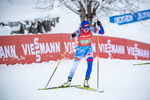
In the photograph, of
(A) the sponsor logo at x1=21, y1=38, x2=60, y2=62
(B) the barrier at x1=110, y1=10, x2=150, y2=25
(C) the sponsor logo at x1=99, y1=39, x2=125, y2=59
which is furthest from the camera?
(B) the barrier at x1=110, y1=10, x2=150, y2=25

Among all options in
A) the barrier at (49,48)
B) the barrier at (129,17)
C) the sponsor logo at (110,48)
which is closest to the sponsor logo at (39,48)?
the barrier at (49,48)

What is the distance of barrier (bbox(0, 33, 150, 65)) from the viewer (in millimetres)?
9422

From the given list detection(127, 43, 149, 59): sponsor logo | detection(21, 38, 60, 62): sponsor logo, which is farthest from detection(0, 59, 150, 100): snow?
detection(127, 43, 149, 59): sponsor logo

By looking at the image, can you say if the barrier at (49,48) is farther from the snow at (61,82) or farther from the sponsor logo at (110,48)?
the snow at (61,82)

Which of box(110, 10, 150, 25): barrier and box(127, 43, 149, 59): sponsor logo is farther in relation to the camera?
box(110, 10, 150, 25): barrier

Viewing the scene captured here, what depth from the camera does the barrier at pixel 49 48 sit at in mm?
9422

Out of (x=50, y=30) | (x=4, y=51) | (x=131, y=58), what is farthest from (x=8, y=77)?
(x=50, y=30)

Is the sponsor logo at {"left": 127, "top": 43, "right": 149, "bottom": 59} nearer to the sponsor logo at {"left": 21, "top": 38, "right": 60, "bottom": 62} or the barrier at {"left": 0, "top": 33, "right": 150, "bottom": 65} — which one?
the barrier at {"left": 0, "top": 33, "right": 150, "bottom": 65}

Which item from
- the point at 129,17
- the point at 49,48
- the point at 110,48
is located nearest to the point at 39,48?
the point at 49,48

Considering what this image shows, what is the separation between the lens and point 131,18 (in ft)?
83.7

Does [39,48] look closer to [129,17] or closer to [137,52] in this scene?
[137,52]

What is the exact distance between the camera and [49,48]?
34.2ft

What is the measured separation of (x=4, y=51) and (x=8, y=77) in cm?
206

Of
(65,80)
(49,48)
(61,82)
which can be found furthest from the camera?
(49,48)
